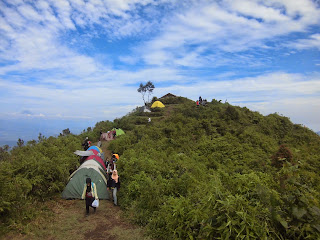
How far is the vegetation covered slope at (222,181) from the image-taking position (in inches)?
153

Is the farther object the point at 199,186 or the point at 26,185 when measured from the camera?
the point at 199,186

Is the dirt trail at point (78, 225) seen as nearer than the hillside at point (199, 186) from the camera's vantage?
No

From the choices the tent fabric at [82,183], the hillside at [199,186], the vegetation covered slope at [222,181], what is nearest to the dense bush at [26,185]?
the hillside at [199,186]

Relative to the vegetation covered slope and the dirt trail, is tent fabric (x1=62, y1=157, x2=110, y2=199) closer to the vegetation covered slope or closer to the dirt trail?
the dirt trail

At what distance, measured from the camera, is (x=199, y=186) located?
7133 millimetres

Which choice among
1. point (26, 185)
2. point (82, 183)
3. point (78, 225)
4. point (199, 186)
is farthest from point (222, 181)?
point (26, 185)

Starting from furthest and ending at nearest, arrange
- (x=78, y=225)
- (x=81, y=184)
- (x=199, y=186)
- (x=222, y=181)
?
1. (x=81, y=184)
2. (x=222, y=181)
3. (x=199, y=186)
4. (x=78, y=225)

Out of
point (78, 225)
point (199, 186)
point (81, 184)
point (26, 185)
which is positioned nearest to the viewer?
point (78, 225)

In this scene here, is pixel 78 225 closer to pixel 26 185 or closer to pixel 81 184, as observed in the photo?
pixel 26 185

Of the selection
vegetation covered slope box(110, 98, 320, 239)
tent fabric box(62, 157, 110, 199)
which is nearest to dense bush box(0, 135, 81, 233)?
tent fabric box(62, 157, 110, 199)

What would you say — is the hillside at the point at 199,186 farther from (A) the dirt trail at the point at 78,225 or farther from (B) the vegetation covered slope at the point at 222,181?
(A) the dirt trail at the point at 78,225

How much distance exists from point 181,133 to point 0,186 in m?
14.6

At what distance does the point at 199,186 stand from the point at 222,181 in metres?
1.33

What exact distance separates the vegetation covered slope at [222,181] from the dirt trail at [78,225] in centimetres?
54
